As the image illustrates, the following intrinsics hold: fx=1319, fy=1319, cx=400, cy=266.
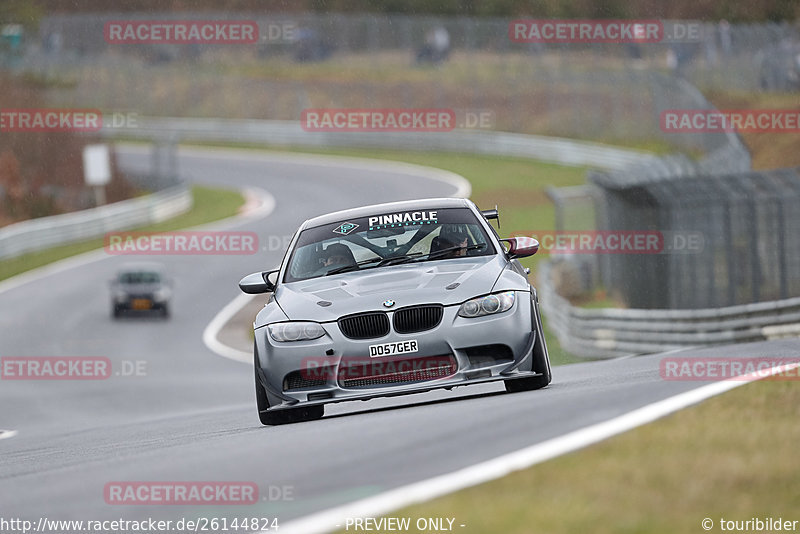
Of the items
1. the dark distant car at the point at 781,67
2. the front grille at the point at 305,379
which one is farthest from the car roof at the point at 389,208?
the dark distant car at the point at 781,67

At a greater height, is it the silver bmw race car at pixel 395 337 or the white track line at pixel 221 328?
the silver bmw race car at pixel 395 337

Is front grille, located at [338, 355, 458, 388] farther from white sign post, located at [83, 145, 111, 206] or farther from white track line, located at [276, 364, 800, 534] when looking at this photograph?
white sign post, located at [83, 145, 111, 206]

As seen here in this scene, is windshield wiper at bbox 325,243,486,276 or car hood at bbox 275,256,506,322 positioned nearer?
car hood at bbox 275,256,506,322

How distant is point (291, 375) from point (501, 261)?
1.86 m

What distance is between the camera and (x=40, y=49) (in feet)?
228

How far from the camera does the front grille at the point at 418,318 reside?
8.91 meters

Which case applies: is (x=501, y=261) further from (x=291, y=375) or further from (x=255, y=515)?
(x=255, y=515)

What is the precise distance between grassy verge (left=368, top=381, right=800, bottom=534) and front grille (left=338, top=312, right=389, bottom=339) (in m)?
3.06

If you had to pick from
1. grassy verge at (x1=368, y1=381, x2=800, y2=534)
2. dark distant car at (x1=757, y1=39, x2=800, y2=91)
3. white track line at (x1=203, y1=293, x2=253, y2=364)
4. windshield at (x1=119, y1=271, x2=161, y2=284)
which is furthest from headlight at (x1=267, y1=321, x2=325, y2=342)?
dark distant car at (x1=757, y1=39, x2=800, y2=91)

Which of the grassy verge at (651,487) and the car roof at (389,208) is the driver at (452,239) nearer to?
the car roof at (389,208)

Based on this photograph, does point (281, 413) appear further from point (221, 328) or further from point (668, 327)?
point (221, 328)

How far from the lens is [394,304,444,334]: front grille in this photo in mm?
8906

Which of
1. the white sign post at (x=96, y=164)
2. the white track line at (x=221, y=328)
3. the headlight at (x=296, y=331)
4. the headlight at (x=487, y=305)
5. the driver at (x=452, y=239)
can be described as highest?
the white sign post at (x=96, y=164)

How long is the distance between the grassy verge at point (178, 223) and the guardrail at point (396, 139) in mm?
2680
